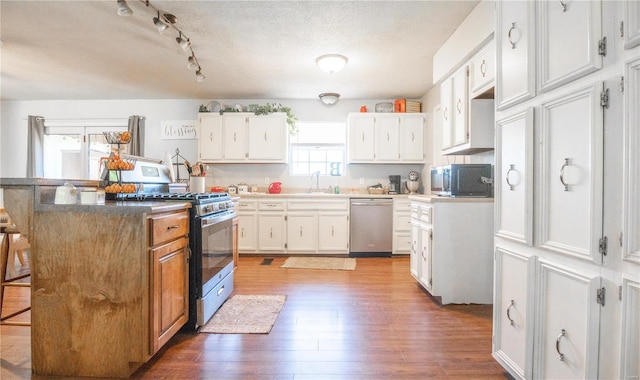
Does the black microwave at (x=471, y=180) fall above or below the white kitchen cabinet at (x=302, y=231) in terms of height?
above

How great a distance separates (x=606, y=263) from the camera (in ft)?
3.56

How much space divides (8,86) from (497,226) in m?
6.69

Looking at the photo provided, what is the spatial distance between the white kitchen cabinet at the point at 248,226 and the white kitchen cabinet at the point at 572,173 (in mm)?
3867

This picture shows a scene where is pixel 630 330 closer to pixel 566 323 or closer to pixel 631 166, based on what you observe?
pixel 566 323

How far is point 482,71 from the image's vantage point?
2.52 meters

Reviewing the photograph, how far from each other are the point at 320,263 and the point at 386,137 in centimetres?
224

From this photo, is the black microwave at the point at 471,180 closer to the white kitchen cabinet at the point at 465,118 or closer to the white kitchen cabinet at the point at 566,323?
the white kitchen cabinet at the point at 465,118

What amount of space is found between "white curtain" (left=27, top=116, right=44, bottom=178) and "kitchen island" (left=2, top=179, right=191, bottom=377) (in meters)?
4.86

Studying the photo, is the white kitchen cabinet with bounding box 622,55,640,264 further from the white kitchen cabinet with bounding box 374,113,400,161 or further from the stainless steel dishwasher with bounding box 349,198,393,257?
the white kitchen cabinet with bounding box 374,113,400,161

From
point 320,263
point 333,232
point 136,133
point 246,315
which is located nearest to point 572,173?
point 246,315

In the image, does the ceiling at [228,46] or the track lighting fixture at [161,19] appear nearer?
the track lighting fixture at [161,19]

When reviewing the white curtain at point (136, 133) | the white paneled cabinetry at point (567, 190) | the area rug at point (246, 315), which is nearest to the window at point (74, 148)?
the white curtain at point (136, 133)

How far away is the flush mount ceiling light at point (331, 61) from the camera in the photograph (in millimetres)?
3350

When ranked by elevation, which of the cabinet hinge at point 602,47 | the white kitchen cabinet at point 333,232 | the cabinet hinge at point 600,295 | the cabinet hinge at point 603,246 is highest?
the cabinet hinge at point 602,47
